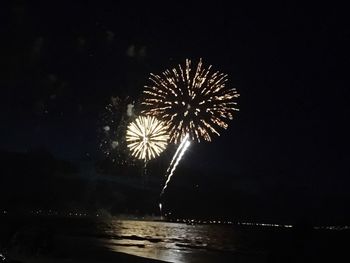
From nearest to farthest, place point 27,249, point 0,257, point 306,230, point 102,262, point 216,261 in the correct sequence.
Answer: point 0,257, point 27,249, point 102,262, point 306,230, point 216,261

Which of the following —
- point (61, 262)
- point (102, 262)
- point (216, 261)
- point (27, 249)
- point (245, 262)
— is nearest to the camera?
point (61, 262)

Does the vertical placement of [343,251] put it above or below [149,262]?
above

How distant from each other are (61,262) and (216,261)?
28170mm

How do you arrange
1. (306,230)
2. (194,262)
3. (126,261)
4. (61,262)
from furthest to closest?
(194,262), (306,230), (126,261), (61,262)

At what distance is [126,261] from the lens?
110 ft

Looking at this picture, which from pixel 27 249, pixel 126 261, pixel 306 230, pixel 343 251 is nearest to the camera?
pixel 27 249

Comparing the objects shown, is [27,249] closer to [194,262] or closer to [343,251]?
[194,262]

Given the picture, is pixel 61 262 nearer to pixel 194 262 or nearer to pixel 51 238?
pixel 51 238

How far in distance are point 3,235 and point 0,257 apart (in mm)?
29499

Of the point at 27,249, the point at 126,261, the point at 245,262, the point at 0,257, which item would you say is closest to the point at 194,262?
the point at 245,262

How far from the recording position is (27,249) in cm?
2836

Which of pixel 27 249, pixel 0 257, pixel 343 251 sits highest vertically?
pixel 343 251

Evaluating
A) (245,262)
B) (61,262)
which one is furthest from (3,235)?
(245,262)

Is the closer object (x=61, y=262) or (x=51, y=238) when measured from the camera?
(x=61, y=262)
